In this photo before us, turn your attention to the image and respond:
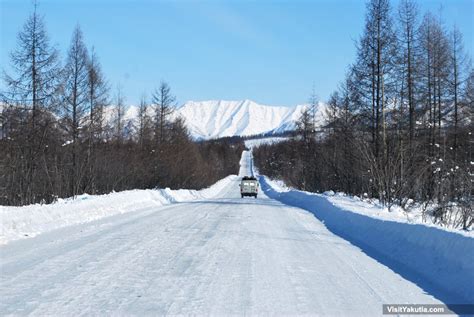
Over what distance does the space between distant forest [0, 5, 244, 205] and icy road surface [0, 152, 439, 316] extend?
1090cm

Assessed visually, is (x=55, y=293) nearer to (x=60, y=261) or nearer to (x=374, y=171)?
(x=60, y=261)

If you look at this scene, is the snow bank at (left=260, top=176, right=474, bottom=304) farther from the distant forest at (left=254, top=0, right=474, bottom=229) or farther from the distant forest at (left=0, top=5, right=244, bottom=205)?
the distant forest at (left=0, top=5, right=244, bottom=205)

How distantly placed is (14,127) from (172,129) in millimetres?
26763

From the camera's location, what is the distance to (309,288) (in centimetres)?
695

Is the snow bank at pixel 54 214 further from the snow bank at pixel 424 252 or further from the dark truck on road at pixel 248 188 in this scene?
the dark truck on road at pixel 248 188

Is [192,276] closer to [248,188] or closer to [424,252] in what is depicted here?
[424,252]

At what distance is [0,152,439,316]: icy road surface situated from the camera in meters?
5.89

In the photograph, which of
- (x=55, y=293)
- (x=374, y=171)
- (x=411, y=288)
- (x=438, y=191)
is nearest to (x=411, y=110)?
(x=374, y=171)

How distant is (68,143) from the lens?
29156 mm

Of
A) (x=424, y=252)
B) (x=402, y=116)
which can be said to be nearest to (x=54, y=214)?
(x=424, y=252)

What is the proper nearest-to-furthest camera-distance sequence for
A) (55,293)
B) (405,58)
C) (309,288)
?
(55,293) < (309,288) < (405,58)

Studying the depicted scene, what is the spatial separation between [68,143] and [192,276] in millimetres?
23840

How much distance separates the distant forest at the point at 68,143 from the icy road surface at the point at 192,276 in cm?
1090

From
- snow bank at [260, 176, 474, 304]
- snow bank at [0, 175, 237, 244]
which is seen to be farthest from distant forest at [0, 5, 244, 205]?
snow bank at [260, 176, 474, 304]
